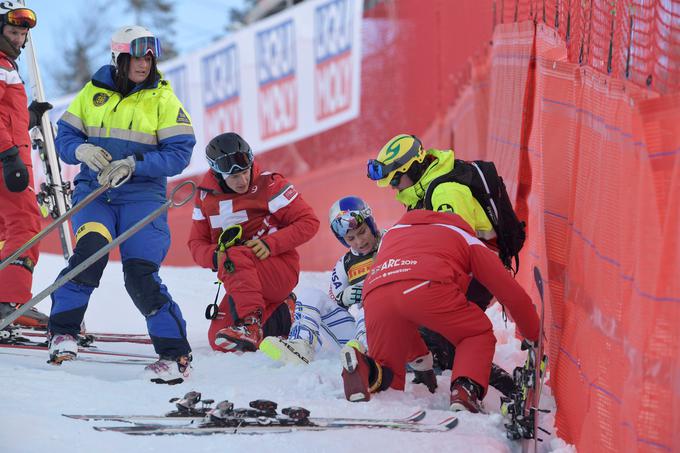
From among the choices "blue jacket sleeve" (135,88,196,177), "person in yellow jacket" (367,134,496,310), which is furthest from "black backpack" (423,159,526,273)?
"blue jacket sleeve" (135,88,196,177)

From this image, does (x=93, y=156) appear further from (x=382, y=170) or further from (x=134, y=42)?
(x=382, y=170)

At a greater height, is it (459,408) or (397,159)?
(397,159)

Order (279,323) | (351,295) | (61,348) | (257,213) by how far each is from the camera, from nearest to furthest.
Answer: (61,348) → (351,295) → (257,213) → (279,323)

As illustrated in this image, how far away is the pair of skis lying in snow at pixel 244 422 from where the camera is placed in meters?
3.73

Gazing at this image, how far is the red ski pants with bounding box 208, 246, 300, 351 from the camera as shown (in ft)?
19.1

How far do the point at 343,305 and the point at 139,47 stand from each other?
188 centimetres

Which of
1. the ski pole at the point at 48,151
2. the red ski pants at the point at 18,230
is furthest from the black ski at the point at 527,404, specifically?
the ski pole at the point at 48,151

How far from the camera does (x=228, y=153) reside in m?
5.61

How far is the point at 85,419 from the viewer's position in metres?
3.73

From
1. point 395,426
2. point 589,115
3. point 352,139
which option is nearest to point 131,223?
point 395,426

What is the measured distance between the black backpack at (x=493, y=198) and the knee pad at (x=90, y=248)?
66.9 inches

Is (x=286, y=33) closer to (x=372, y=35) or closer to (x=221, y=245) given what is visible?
(x=372, y=35)

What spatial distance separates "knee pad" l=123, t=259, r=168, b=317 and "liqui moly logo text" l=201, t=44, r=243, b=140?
6.30 metres

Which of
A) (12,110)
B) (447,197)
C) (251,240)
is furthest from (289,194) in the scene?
(12,110)
